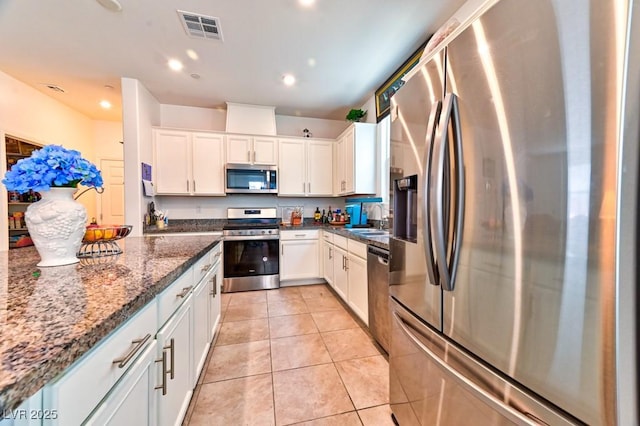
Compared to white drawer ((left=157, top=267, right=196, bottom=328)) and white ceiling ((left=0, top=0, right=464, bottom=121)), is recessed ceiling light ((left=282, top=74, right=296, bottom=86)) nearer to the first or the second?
white ceiling ((left=0, top=0, right=464, bottom=121))

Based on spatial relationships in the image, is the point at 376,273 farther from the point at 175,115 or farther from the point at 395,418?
the point at 175,115

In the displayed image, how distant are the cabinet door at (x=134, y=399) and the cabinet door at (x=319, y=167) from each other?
325 centimetres

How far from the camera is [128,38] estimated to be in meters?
→ 2.31

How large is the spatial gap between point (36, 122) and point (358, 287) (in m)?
4.81

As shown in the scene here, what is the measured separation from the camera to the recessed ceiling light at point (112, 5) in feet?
6.23

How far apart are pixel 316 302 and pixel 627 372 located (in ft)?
8.93

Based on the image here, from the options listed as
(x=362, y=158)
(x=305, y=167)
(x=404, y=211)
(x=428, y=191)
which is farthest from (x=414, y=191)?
(x=305, y=167)

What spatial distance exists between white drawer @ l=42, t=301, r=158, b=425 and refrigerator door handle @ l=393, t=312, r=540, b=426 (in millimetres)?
1054

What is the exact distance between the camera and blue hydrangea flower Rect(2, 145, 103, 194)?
950 millimetres

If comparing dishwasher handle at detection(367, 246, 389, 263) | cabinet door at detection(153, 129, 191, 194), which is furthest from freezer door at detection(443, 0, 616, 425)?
cabinet door at detection(153, 129, 191, 194)

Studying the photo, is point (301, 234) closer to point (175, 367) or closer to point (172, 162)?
point (172, 162)

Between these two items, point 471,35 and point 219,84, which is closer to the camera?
point 471,35

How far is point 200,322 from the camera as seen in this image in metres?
1.58

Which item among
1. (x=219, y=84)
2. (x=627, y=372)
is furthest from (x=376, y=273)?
(x=219, y=84)
